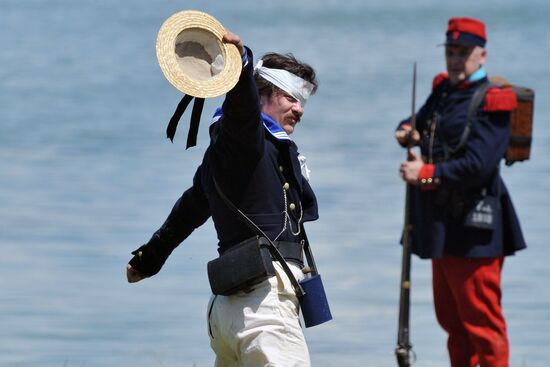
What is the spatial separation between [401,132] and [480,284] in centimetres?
59

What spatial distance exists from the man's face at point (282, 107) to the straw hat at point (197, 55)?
0.65 meters

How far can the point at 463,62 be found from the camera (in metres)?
6.61

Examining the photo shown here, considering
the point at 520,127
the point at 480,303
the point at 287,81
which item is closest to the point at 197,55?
the point at 287,81

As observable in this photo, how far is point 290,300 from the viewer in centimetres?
691

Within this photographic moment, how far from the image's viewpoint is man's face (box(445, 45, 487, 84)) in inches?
260

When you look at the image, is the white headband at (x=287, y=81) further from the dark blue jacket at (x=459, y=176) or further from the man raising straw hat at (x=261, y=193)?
the dark blue jacket at (x=459, y=176)

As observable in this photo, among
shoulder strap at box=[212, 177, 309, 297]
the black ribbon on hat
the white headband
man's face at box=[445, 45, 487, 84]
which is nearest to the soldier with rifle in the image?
man's face at box=[445, 45, 487, 84]

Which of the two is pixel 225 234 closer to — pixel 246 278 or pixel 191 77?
pixel 246 278

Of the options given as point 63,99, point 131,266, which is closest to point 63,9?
point 63,99

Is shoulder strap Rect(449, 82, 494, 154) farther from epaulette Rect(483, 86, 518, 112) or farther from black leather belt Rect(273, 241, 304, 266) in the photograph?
black leather belt Rect(273, 241, 304, 266)

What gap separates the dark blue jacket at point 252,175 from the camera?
667 cm

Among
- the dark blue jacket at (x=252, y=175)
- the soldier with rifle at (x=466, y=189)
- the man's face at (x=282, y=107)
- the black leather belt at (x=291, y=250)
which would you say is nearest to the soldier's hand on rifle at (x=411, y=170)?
the soldier with rifle at (x=466, y=189)

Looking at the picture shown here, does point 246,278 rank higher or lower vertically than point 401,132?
Answer: lower

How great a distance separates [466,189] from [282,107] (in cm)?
92
